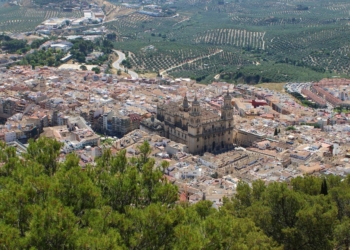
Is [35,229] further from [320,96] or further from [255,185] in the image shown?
[320,96]

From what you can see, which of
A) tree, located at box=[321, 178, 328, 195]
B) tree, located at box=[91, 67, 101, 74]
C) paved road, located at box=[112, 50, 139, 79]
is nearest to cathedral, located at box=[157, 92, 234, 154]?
tree, located at box=[321, 178, 328, 195]

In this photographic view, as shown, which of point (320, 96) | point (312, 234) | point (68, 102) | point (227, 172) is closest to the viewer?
point (312, 234)

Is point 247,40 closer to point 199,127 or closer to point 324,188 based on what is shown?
point 199,127

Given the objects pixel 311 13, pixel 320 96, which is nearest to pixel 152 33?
pixel 311 13

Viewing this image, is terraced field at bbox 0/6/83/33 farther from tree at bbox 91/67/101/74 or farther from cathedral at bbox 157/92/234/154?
cathedral at bbox 157/92/234/154

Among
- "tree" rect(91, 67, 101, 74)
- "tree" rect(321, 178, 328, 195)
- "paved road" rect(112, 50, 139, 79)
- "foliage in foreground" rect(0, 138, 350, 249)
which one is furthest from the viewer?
"paved road" rect(112, 50, 139, 79)

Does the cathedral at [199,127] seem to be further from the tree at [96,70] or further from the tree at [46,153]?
the tree at [96,70]

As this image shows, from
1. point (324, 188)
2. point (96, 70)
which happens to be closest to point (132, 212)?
point (324, 188)
